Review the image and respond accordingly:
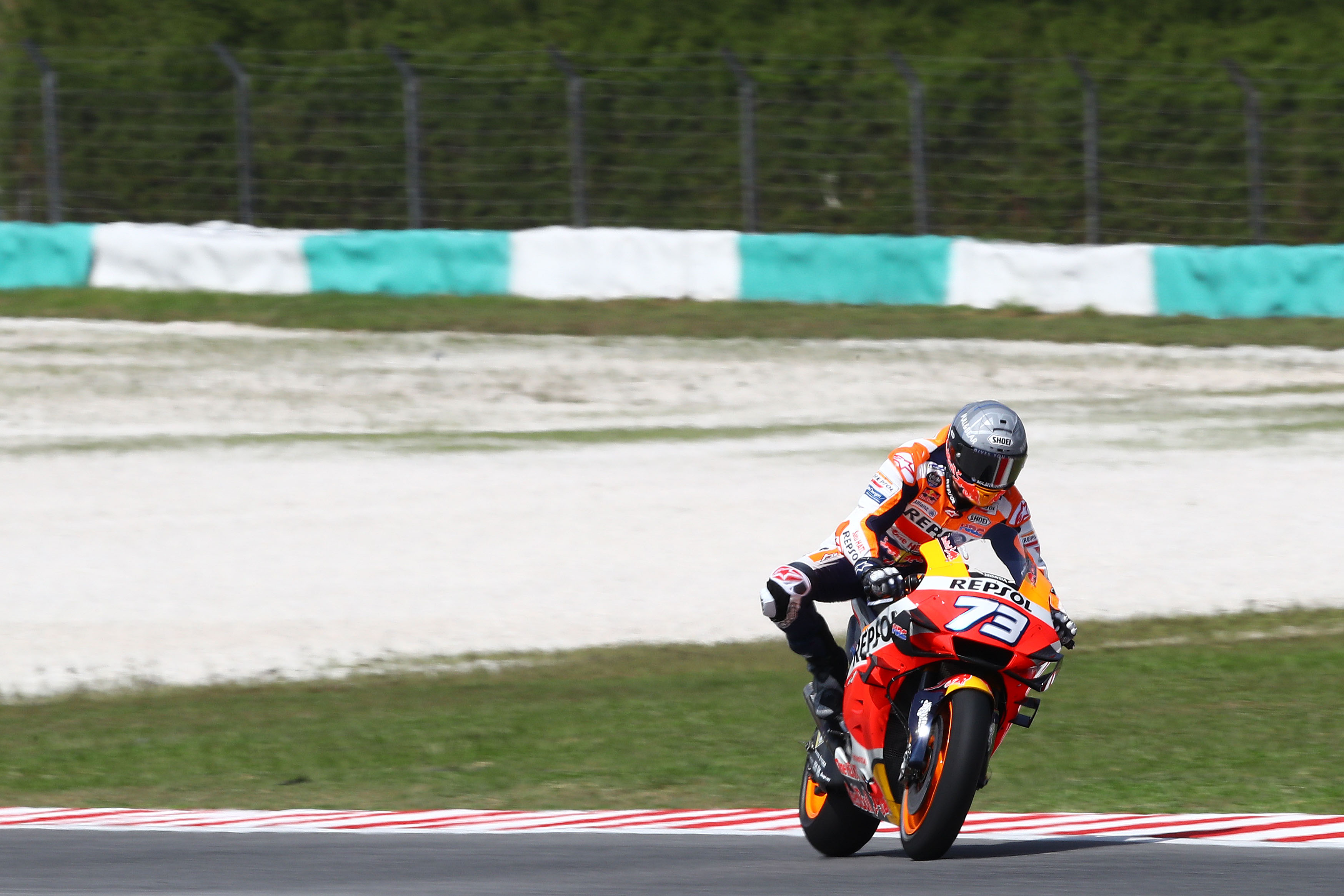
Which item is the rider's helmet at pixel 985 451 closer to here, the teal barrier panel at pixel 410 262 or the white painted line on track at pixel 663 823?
the white painted line on track at pixel 663 823

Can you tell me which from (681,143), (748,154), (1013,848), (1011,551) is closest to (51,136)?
(681,143)

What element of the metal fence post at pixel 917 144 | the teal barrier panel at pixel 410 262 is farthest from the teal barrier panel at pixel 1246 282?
the teal barrier panel at pixel 410 262

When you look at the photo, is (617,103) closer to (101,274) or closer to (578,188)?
(578,188)

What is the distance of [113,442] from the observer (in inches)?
650

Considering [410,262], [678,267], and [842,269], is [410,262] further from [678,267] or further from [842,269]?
[842,269]

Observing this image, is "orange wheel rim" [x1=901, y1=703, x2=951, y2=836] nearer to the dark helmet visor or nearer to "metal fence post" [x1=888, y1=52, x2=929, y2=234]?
the dark helmet visor

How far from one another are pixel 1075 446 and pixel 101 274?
11.9 m

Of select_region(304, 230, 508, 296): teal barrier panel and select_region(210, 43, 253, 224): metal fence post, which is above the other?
select_region(210, 43, 253, 224): metal fence post

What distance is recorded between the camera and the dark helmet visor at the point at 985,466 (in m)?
6.21

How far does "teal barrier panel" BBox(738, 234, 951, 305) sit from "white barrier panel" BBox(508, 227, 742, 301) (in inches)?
10.2

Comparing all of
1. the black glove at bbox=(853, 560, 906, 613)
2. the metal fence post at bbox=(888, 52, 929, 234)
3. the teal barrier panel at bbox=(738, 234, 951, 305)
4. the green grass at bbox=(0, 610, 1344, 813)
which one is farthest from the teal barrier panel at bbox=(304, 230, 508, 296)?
the black glove at bbox=(853, 560, 906, 613)

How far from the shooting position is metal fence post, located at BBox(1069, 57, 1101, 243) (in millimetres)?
22344

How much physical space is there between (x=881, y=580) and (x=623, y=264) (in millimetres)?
16362

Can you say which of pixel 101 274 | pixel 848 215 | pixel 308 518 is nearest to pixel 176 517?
pixel 308 518
